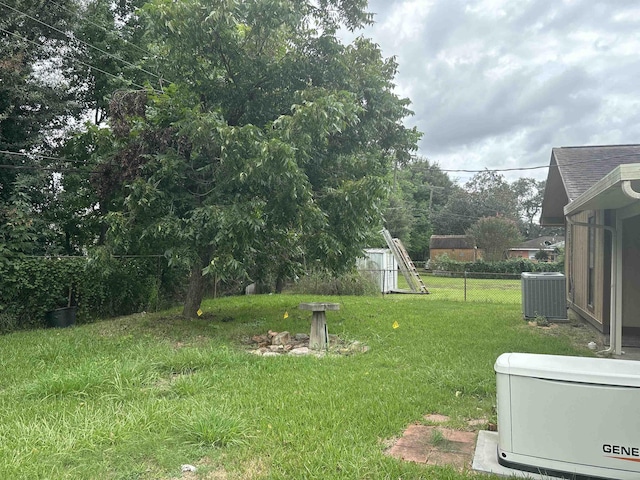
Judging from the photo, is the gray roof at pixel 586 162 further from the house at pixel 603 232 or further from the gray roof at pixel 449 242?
the gray roof at pixel 449 242

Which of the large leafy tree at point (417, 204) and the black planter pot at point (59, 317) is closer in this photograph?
the black planter pot at point (59, 317)

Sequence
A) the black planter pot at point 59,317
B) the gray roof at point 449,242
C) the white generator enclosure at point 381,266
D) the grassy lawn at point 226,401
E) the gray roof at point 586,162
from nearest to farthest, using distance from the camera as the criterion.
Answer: the grassy lawn at point 226,401, the gray roof at point 586,162, the black planter pot at point 59,317, the white generator enclosure at point 381,266, the gray roof at point 449,242

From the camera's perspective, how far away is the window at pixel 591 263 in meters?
8.34

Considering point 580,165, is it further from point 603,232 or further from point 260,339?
point 260,339

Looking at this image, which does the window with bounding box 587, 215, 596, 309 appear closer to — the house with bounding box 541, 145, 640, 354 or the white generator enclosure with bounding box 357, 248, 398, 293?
the house with bounding box 541, 145, 640, 354

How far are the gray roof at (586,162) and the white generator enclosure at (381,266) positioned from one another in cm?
694

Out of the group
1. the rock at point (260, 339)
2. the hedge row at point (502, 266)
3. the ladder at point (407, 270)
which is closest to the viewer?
the rock at point (260, 339)

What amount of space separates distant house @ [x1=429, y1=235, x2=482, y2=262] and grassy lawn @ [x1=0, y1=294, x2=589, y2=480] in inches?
1216

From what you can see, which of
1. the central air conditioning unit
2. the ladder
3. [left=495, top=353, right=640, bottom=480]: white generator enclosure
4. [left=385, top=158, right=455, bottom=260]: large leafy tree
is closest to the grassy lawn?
[left=495, top=353, right=640, bottom=480]: white generator enclosure

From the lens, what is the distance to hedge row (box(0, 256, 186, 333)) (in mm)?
8039

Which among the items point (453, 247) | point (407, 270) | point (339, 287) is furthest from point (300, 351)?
point (453, 247)

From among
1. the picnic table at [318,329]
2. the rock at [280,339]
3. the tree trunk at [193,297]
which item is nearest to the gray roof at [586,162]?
the picnic table at [318,329]

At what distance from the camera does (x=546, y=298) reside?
918 cm

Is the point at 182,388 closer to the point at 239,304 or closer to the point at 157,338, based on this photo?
the point at 157,338
